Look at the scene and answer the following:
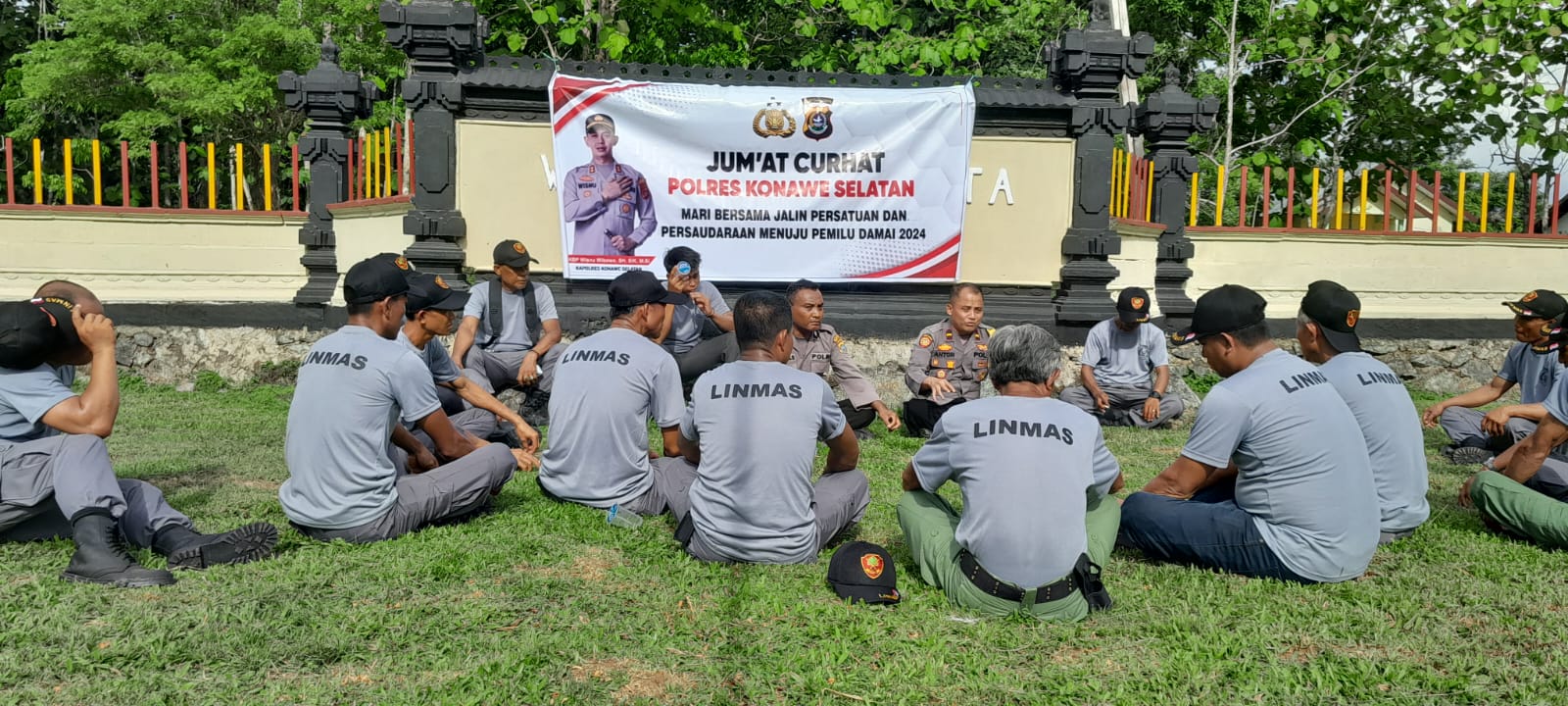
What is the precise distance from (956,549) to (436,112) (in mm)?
7452

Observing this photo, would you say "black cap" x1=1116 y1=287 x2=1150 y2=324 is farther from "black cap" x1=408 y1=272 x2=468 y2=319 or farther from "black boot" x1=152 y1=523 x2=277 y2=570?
"black boot" x1=152 y1=523 x2=277 y2=570

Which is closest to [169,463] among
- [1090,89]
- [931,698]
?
[931,698]

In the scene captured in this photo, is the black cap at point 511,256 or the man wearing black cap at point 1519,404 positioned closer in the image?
the man wearing black cap at point 1519,404

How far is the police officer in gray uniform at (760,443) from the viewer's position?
4.64 metres

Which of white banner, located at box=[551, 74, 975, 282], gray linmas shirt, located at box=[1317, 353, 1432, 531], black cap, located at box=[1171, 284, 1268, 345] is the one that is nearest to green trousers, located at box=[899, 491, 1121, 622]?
black cap, located at box=[1171, 284, 1268, 345]

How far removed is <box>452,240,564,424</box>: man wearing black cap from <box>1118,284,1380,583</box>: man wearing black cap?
5217 mm

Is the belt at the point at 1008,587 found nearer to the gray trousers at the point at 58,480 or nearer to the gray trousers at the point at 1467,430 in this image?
the gray trousers at the point at 58,480

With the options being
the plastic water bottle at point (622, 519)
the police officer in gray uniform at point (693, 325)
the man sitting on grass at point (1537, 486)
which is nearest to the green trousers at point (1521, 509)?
the man sitting on grass at point (1537, 486)

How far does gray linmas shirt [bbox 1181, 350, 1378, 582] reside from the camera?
4.44 metres

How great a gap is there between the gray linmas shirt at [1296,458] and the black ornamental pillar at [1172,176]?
7094 millimetres

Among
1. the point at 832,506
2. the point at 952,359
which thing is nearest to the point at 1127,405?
the point at 952,359

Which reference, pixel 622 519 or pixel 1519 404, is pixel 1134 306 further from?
pixel 622 519

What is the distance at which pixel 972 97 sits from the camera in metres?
10.3

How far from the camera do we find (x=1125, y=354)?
9.27 metres
